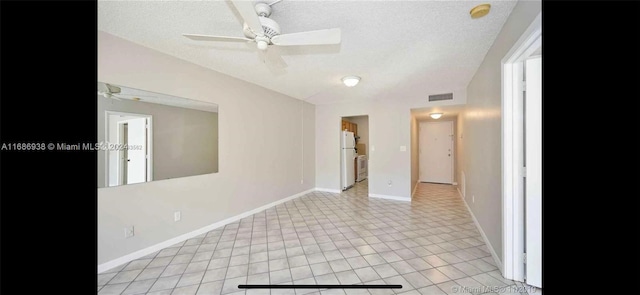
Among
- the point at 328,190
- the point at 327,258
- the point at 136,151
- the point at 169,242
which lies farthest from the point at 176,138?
the point at 328,190

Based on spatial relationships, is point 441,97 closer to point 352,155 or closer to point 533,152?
point 352,155

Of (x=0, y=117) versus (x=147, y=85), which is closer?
(x=0, y=117)

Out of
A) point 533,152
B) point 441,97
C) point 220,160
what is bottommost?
point 220,160

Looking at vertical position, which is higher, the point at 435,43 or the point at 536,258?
the point at 435,43

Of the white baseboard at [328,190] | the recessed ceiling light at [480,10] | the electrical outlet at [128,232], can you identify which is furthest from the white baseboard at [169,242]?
the recessed ceiling light at [480,10]

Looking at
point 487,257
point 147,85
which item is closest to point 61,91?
point 147,85

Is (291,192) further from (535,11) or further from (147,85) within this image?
(535,11)

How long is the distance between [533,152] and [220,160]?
3.40 metres

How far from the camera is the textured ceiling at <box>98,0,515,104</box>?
65.6 inches

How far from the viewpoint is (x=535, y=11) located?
128 cm

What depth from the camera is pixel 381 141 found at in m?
4.81

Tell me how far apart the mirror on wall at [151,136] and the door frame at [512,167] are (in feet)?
10.5

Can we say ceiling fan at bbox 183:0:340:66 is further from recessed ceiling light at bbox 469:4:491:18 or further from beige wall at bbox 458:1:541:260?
beige wall at bbox 458:1:541:260
